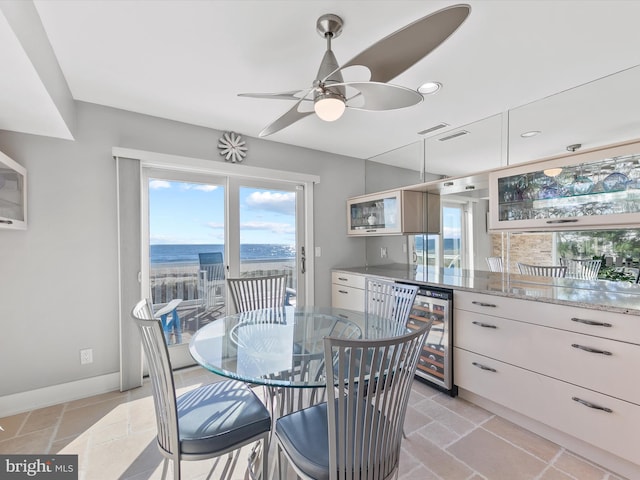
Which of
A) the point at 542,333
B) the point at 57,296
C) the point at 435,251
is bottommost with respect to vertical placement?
the point at 542,333

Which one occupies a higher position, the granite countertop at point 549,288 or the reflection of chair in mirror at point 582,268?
the reflection of chair in mirror at point 582,268

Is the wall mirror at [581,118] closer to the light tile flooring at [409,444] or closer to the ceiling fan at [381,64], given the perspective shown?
the ceiling fan at [381,64]

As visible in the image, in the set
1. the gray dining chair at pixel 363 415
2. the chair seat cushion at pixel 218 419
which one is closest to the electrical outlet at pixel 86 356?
the chair seat cushion at pixel 218 419

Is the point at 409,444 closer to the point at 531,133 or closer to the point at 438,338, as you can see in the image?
the point at 438,338

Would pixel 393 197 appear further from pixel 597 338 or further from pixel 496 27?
pixel 597 338

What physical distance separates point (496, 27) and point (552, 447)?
2.52 meters

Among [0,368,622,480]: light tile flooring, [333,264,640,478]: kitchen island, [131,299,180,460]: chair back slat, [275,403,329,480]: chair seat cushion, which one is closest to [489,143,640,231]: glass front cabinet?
[333,264,640,478]: kitchen island

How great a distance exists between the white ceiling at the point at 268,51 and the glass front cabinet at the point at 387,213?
3.38 feet

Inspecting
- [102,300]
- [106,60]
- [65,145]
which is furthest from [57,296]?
[106,60]

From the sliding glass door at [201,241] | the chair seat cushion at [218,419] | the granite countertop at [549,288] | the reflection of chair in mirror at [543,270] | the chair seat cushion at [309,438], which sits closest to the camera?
the chair seat cushion at [309,438]

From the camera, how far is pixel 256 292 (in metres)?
2.63

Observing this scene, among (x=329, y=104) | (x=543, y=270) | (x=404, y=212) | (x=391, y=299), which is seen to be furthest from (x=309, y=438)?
(x=404, y=212)

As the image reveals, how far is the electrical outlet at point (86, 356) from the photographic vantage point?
2.45 meters

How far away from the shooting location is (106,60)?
1897mm
